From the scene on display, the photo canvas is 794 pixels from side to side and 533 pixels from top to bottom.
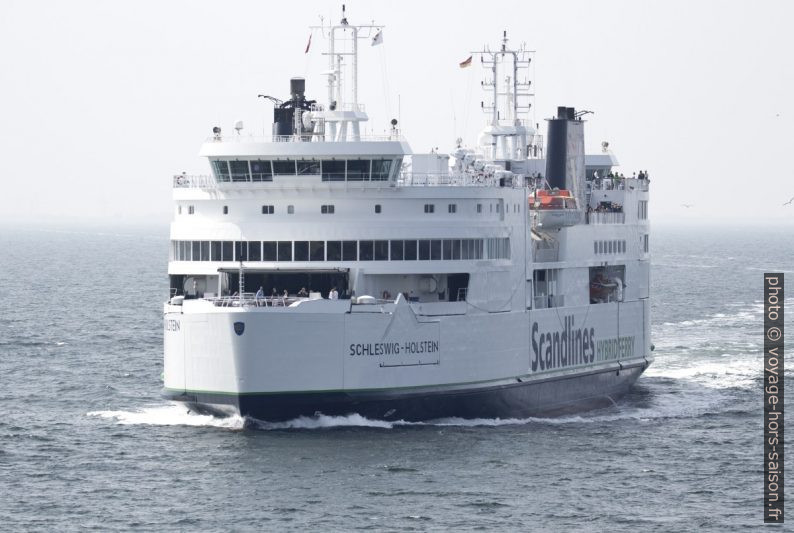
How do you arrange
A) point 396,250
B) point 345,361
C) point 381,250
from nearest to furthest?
point 345,361 < point 381,250 < point 396,250

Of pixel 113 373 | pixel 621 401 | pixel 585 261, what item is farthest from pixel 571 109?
pixel 113 373

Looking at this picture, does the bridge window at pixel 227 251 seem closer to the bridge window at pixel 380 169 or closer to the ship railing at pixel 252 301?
the ship railing at pixel 252 301

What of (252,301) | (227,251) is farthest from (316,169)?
(252,301)

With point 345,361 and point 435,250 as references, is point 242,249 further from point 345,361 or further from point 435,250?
point 435,250

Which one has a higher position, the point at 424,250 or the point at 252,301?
the point at 424,250

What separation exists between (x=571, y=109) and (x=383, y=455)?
19.4 metres

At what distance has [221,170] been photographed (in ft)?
140

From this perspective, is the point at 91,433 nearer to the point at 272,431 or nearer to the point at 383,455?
the point at 272,431

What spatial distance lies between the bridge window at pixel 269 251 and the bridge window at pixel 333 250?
4.37ft

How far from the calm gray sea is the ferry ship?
1140 mm

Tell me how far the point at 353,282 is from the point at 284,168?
349cm

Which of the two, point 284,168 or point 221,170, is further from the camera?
point 221,170

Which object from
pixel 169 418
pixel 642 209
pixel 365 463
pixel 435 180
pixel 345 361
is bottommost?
pixel 365 463

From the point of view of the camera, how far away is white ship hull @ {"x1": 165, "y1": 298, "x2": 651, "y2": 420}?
129 ft
